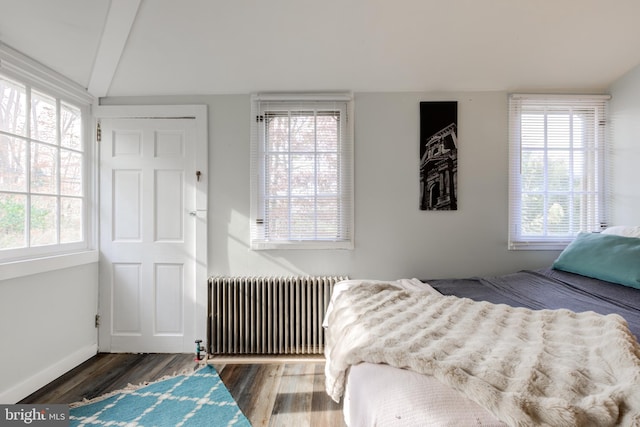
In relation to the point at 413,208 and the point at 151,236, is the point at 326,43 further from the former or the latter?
the point at 151,236

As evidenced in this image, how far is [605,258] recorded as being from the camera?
6.62 feet

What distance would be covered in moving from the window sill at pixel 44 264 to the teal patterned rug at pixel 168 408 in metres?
0.89

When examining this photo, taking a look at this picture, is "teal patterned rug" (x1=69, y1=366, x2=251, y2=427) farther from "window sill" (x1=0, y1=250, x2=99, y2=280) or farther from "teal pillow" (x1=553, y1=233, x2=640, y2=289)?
"teal pillow" (x1=553, y1=233, x2=640, y2=289)

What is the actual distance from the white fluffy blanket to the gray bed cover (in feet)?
0.93

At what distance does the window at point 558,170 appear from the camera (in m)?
2.65

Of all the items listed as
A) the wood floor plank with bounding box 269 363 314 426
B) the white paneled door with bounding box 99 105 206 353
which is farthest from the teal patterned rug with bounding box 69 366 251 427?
the white paneled door with bounding box 99 105 206 353

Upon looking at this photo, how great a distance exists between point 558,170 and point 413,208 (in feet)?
4.10

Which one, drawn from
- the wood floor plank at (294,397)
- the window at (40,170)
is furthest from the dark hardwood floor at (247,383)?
the window at (40,170)

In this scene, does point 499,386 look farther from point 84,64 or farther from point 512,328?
point 84,64

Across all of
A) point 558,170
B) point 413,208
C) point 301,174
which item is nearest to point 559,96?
point 558,170

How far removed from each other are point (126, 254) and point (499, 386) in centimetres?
281

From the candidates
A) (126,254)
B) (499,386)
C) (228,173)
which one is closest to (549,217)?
(499,386)

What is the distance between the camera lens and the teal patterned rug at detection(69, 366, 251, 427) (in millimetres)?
1796

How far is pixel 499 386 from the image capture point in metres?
0.84
